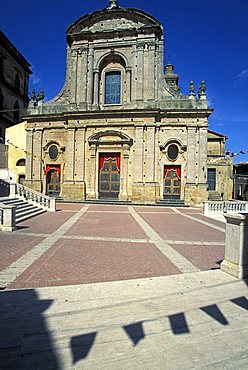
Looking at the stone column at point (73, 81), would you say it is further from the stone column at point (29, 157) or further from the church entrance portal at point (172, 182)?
the church entrance portal at point (172, 182)

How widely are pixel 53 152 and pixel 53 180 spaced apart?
2.93m

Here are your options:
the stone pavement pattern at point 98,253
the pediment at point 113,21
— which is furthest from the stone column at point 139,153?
the stone pavement pattern at point 98,253

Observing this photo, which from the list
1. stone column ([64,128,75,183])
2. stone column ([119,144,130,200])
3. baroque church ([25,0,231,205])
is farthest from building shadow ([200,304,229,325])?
stone column ([64,128,75,183])

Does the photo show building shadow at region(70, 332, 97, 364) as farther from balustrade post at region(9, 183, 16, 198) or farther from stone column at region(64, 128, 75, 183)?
stone column at region(64, 128, 75, 183)

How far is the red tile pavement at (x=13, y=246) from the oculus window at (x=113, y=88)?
1858cm

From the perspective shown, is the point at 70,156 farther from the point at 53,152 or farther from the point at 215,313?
the point at 215,313

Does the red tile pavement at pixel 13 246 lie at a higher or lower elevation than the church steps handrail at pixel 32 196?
lower

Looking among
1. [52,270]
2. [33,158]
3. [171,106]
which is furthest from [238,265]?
[33,158]

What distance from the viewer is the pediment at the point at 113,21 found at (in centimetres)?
2189

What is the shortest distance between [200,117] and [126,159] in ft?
25.9

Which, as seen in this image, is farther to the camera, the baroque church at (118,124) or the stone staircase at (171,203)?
the baroque church at (118,124)

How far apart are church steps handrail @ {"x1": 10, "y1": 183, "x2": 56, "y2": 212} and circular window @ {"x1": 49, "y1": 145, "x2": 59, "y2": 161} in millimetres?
9062

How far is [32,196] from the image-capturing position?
15.3m

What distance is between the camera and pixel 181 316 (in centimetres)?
327
